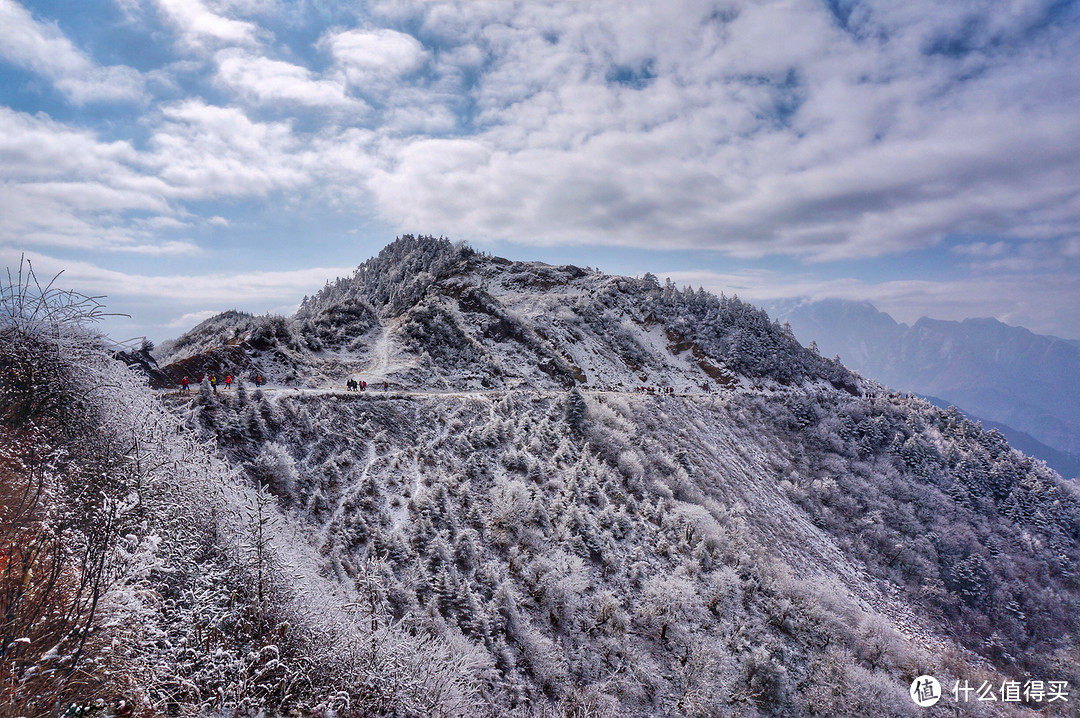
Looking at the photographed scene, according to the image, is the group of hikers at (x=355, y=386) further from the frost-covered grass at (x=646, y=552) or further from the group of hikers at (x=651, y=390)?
the group of hikers at (x=651, y=390)

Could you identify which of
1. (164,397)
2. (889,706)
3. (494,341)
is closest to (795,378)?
(494,341)

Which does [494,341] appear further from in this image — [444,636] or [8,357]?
[8,357]

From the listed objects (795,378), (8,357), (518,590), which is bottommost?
(518,590)

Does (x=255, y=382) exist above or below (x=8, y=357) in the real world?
below

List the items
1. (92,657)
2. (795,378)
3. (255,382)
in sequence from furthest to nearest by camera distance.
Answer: (795,378), (255,382), (92,657)

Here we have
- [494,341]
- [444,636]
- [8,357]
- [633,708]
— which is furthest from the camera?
[494,341]

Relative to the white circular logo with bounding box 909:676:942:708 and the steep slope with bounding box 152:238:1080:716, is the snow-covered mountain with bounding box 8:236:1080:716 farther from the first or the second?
the white circular logo with bounding box 909:676:942:708
